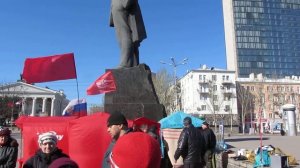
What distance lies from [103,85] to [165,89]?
40.3 metres

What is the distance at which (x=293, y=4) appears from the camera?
12406 cm

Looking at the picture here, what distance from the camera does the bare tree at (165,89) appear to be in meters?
45.8

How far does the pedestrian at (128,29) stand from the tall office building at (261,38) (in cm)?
10362

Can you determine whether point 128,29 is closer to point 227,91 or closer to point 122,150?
point 122,150

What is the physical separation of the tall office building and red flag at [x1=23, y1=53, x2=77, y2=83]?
10505 centimetres

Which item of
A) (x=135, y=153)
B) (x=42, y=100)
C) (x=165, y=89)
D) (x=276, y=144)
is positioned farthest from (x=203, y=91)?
(x=135, y=153)

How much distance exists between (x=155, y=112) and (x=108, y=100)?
3.66ft

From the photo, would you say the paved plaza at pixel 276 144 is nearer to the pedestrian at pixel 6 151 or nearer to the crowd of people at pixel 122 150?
the crowd of people at pixel 122 150

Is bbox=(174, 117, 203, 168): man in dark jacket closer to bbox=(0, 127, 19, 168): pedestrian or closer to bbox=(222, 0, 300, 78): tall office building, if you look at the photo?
bbox=(0, 127, 19, 168): pedestrian

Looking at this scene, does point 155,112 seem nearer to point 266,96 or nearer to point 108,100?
point 108,100

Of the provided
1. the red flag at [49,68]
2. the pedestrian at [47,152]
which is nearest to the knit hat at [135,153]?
the pedestrian at [47,152]

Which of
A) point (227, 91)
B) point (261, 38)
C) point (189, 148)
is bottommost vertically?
point (189, 148)

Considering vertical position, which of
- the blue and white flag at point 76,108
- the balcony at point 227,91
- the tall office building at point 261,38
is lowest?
the blue and white flag at point 76,108

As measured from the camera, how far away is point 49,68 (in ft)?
24.2
